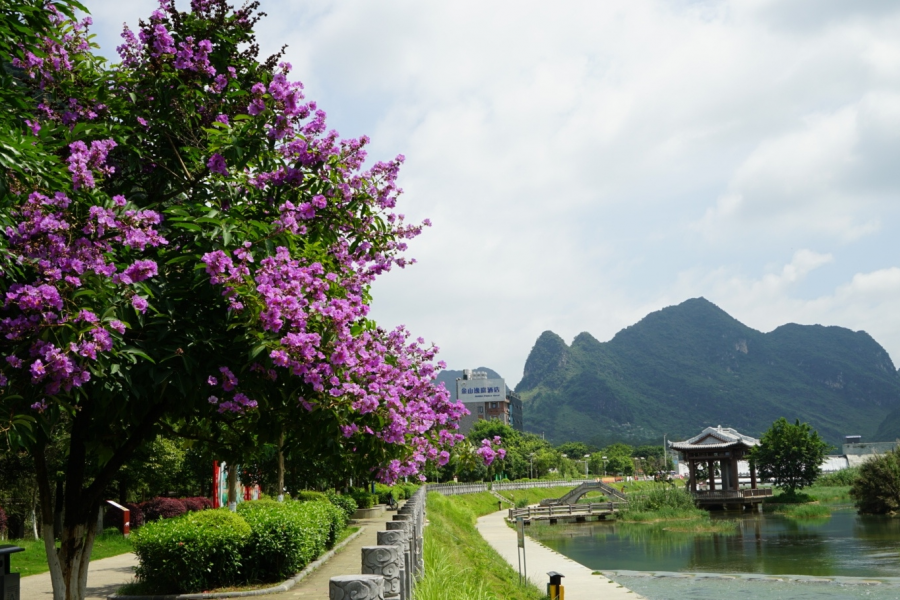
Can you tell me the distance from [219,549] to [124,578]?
14.9 feet

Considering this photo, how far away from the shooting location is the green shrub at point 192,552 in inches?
521

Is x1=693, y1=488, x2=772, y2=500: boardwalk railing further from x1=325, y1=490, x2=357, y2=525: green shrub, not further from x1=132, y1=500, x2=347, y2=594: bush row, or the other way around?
x1=132, y1=500, x2=347, y2=594: bush row

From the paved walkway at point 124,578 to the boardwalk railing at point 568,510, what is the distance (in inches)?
1701

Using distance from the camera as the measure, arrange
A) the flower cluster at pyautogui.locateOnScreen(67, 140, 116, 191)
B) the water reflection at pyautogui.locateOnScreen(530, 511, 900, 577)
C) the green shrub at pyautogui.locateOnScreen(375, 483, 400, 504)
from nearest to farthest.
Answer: the flower cluster at pyautogui.locateOnScreen(67, 140, 116, 191) < the water reflection at pyautogui.locateOnScreen(530, 511, 900, 577) < the green shrub at pyautogui.locateOnScreen(375, 483, 400, 504)

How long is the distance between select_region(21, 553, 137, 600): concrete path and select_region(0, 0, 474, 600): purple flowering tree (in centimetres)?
788

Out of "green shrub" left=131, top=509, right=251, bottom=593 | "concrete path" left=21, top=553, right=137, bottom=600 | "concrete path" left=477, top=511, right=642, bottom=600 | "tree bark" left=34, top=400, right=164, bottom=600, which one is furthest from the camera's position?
"concrete path" left=477, top=511, right=642, bottom=600

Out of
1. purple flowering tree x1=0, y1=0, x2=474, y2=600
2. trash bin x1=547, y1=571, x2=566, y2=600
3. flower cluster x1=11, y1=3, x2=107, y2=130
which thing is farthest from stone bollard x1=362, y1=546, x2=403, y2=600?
trash bin x1=547, y1=571, x2=566, y2=600

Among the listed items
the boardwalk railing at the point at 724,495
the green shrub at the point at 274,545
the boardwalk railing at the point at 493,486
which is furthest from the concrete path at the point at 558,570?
the boardwalk railing at the point at 724,495

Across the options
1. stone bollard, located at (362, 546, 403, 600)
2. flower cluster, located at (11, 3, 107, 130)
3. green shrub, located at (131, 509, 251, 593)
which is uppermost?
flower cluster, located at (11, 3, 107, 130)

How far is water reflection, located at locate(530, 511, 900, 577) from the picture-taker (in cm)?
3378

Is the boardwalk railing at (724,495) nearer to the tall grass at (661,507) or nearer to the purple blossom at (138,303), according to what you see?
the tall grass at (661,507)

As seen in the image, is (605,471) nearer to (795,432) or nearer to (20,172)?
(795,432)

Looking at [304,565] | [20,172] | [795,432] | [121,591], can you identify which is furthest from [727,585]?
[795,432]

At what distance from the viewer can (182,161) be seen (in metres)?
7.48
